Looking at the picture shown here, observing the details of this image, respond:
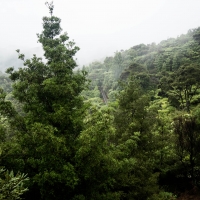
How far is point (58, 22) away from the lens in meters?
11.4

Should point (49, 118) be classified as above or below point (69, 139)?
above

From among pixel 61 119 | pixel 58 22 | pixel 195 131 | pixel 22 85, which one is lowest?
pixel 195 131

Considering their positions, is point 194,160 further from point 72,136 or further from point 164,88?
point 164,88

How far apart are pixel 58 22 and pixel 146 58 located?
184 feet

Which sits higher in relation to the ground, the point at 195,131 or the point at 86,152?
the point at 86,152

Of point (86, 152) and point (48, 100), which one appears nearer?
point (86, 152)

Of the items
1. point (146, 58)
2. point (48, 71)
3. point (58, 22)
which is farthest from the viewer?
point (146, 58)

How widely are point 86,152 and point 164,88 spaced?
28.7 m

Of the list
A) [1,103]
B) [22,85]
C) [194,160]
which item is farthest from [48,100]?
[194,160]

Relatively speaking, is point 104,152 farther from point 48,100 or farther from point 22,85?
point 22,85

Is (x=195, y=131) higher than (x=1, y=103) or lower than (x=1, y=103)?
lower

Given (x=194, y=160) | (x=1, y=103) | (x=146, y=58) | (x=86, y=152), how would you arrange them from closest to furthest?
(x=86, y=152) < (x=1, y=103) < (x=194, y=160) < (x=146, y=58)

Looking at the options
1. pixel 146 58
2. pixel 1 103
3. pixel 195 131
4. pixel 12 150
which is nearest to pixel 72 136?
pixel 12 150

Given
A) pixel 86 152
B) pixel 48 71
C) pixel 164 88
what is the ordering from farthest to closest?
pixel 164 88, pixel 48 71, pixel 86 152
